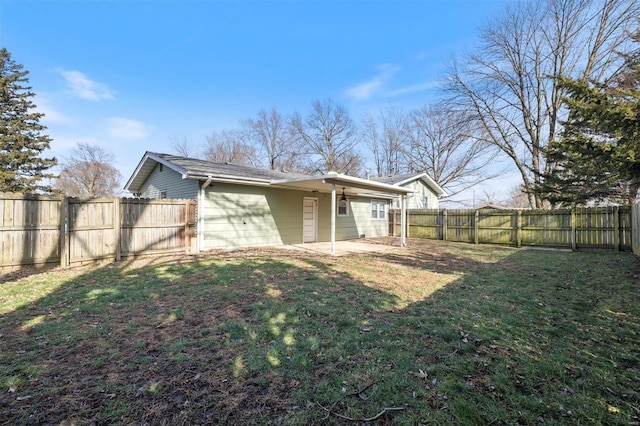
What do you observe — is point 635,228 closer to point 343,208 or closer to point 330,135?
point 343,208

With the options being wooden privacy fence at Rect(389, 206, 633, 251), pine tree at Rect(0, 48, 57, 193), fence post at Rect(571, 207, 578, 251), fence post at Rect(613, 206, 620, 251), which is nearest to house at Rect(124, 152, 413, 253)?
wooden privacy fence at Rect(389, 206, 633, 251)

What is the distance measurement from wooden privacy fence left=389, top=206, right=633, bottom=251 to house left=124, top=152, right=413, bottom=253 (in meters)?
4.27

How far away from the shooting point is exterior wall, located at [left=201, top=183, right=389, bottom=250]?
9.78 m

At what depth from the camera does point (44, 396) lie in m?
2.24

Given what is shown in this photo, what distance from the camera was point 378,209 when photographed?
56.7ft

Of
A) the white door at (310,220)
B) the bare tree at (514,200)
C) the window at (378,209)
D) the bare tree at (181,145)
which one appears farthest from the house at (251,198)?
the bare tree at (514,200)

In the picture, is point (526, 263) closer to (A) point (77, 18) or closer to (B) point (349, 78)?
(A) point (77, 18)

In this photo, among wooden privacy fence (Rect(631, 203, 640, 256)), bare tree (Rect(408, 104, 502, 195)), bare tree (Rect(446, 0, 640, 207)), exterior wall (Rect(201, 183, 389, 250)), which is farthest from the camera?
bare tree (Rect(408, 104, 502, 195))

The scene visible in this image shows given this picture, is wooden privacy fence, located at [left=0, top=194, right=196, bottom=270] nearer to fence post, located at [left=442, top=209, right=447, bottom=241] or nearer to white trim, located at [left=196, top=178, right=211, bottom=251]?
white trim, located at [left=196, top=178, right=211, bottom=251]

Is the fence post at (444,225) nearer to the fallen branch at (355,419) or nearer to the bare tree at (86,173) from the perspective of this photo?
the fallen branch at (355,419)

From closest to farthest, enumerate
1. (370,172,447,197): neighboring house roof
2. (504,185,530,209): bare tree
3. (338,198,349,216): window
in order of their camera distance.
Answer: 1. (338,198,349,216): window
2. (370,172,447,197): neighboring house roof
3. (504,185,530,209): bare tree

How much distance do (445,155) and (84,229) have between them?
29.4 meters

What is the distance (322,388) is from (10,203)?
7.87 m

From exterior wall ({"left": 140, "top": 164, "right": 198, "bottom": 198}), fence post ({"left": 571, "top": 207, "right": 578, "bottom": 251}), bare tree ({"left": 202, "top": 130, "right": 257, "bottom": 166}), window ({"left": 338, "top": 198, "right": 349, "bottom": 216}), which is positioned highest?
bare tree ({"left": 202, "top": 130, "right": 257, "bottom": 166})
